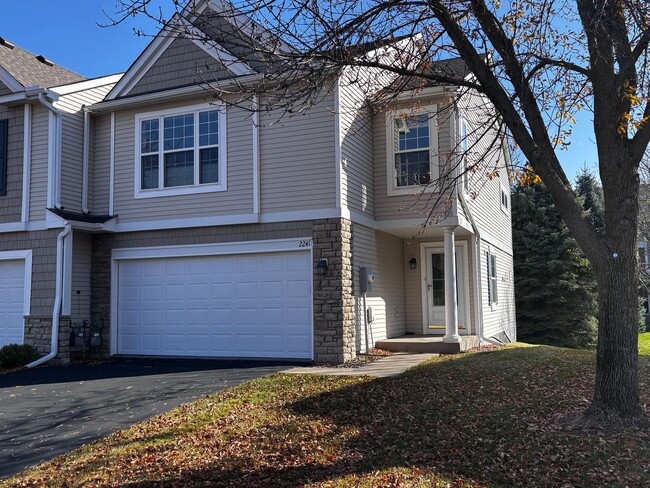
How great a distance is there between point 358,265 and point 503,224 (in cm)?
922

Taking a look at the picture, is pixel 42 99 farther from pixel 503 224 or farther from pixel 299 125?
pixel 503 224

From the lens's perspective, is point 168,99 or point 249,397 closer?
point 249,397

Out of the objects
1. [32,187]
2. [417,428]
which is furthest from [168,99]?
[417,428]

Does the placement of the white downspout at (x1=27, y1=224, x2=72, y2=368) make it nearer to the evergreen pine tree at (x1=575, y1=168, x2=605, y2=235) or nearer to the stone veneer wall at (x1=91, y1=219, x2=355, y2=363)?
the stone veneer wall at (x1=91, y1=219, x2=355, y2=363)

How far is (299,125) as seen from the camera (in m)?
10.9

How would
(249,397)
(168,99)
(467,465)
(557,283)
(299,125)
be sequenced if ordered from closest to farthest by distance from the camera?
1. (467,465)
2. (249,397)
3. (299,125)
4. (168,99)
5. (557,283)

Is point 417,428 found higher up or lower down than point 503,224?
lower down

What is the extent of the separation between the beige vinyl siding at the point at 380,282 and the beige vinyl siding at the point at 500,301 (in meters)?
2.16

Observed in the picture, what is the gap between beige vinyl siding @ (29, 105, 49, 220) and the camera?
38.5 ft

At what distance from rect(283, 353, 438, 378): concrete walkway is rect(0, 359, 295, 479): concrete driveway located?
623mm

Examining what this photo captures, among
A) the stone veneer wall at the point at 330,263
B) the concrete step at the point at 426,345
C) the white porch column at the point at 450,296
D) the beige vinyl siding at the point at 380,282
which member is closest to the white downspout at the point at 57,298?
the stone veneer wall at the point at 330,263

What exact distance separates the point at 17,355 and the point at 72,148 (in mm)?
4452

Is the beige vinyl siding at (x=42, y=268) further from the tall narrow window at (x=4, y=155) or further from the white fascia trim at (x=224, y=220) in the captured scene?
the tall narrow window at (x=4, y=155)

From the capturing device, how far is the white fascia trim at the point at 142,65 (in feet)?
40.1
